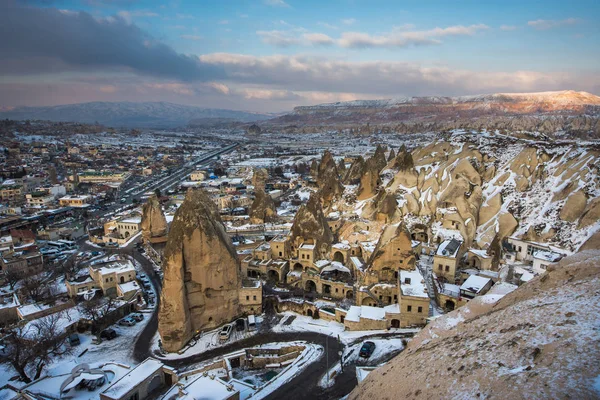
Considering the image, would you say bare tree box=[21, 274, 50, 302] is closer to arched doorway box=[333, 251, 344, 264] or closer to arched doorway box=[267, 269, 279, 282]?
arched doorway box=[267, 269, 279, 282]

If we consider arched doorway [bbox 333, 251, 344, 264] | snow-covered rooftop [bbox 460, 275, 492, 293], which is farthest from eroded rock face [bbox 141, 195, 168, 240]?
snow-covered rooftop [bbox 460, 275, 492, 293]

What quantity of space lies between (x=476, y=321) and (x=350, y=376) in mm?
10633

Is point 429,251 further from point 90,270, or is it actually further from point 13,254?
point 13,254

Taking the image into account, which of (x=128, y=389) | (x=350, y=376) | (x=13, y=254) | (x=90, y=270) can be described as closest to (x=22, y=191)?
(x=13, y=254)

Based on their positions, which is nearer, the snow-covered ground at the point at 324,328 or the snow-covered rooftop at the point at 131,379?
the snow-covered rooftop at the point at 131,379

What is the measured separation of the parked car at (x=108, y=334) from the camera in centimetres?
3039

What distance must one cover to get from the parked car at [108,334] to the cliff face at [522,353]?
22288 mm

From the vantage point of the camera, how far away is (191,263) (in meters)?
30.0

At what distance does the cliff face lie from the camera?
30.9 ft

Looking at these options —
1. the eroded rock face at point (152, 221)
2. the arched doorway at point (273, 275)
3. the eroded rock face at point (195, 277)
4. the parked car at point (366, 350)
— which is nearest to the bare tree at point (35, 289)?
the eroded rock face at point (152, 221)

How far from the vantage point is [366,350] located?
82.6ft

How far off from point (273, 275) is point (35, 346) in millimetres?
21349

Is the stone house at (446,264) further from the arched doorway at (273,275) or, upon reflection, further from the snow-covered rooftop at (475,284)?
the arched doorway at (273,275)

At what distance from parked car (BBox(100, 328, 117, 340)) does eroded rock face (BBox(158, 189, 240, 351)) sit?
5215 mm
